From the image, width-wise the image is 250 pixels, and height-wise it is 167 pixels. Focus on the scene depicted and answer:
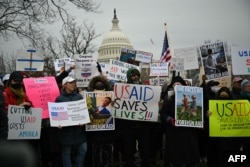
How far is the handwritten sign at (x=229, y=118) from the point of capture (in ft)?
24.1

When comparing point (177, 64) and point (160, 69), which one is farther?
point (160, 69)

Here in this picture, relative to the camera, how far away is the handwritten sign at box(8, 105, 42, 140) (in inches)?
254

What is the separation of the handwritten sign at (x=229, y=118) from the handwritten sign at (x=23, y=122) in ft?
10.3

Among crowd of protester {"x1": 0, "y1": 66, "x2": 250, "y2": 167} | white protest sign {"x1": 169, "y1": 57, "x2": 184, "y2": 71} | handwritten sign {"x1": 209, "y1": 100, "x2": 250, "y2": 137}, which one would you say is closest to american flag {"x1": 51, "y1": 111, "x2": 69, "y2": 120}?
crowd of protester {"x1": 0, "y1": 66, "x2": 250, "y2": 167}

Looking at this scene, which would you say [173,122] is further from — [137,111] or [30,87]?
[30,87]

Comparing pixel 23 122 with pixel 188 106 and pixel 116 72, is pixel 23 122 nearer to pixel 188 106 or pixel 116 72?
pixel 188 106

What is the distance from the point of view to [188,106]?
7.16 m

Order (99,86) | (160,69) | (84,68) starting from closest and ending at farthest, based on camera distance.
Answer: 1. (99,86)
2. (84,68)
3. (160,69)

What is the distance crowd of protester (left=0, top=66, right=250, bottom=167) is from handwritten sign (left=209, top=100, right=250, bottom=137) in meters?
0.14

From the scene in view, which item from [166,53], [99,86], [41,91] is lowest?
[41,91]

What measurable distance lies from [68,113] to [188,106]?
2.14 meters

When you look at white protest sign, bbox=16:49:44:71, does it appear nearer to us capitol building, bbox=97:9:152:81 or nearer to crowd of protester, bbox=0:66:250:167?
crowd of protester, bbox=0:66:250:167

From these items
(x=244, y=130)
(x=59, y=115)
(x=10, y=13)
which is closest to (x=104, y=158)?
(x=59, y=115)

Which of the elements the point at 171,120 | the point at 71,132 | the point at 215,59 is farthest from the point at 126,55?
the point at 71,132
